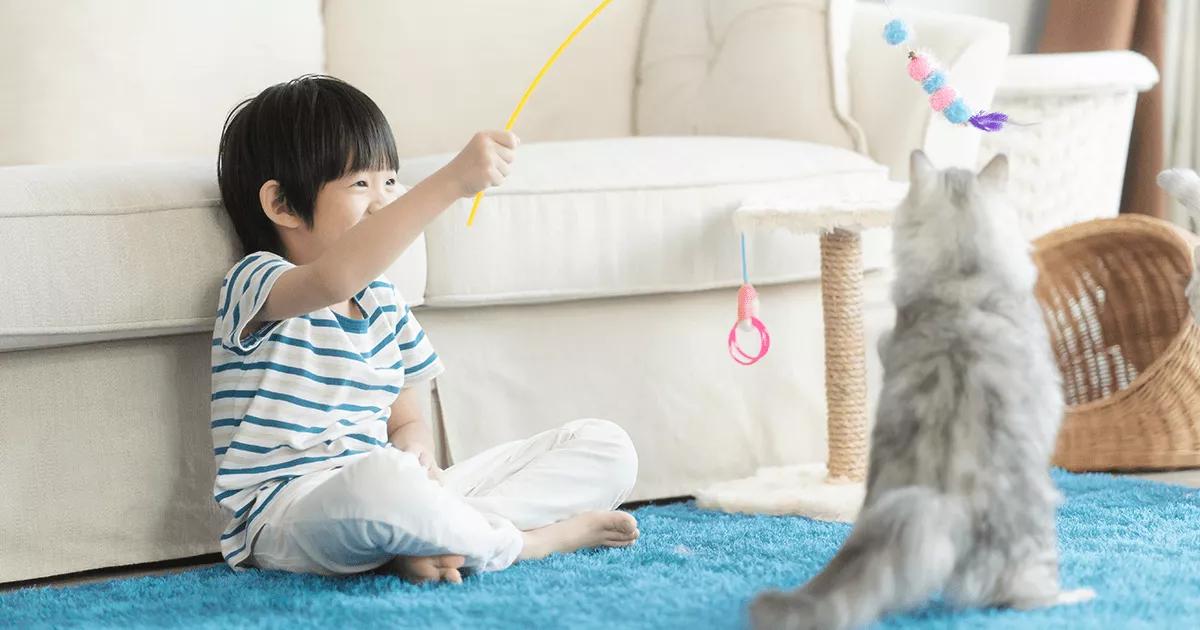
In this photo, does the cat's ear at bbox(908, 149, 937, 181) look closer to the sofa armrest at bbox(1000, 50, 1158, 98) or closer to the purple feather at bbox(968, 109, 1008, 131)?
the purple feather at bbox(968, 109, 1008, 131)

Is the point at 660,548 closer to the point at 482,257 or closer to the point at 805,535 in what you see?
the point at 805,535

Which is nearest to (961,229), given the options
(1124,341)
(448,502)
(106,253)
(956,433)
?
(956,433)

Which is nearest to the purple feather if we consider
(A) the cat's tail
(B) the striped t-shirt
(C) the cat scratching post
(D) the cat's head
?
(C) the cat scratching post

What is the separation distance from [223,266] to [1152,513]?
1.09 m

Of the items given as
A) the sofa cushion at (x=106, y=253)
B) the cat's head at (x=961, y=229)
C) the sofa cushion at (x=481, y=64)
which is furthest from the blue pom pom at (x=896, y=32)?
the sofa cushion at (x=481, y=64)

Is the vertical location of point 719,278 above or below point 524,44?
below

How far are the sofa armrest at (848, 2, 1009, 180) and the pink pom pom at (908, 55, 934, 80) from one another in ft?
1.44

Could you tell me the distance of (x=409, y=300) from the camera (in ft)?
5.27

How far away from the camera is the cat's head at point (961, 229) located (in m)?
1.08

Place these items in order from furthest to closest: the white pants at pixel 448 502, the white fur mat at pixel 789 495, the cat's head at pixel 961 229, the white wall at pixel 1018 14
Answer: the white wall at pixel 1018 14, the white fur mat at pixel 789 495, the white pants at pixel 448 502, the cat's head at pixel 961 229

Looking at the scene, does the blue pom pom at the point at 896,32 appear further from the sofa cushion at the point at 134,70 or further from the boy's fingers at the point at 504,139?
the sofa cushion at the point at 134,70

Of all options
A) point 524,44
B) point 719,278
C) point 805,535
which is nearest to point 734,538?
point 805,535

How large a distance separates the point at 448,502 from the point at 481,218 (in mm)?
499

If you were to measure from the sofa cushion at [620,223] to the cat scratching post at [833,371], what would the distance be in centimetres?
6
